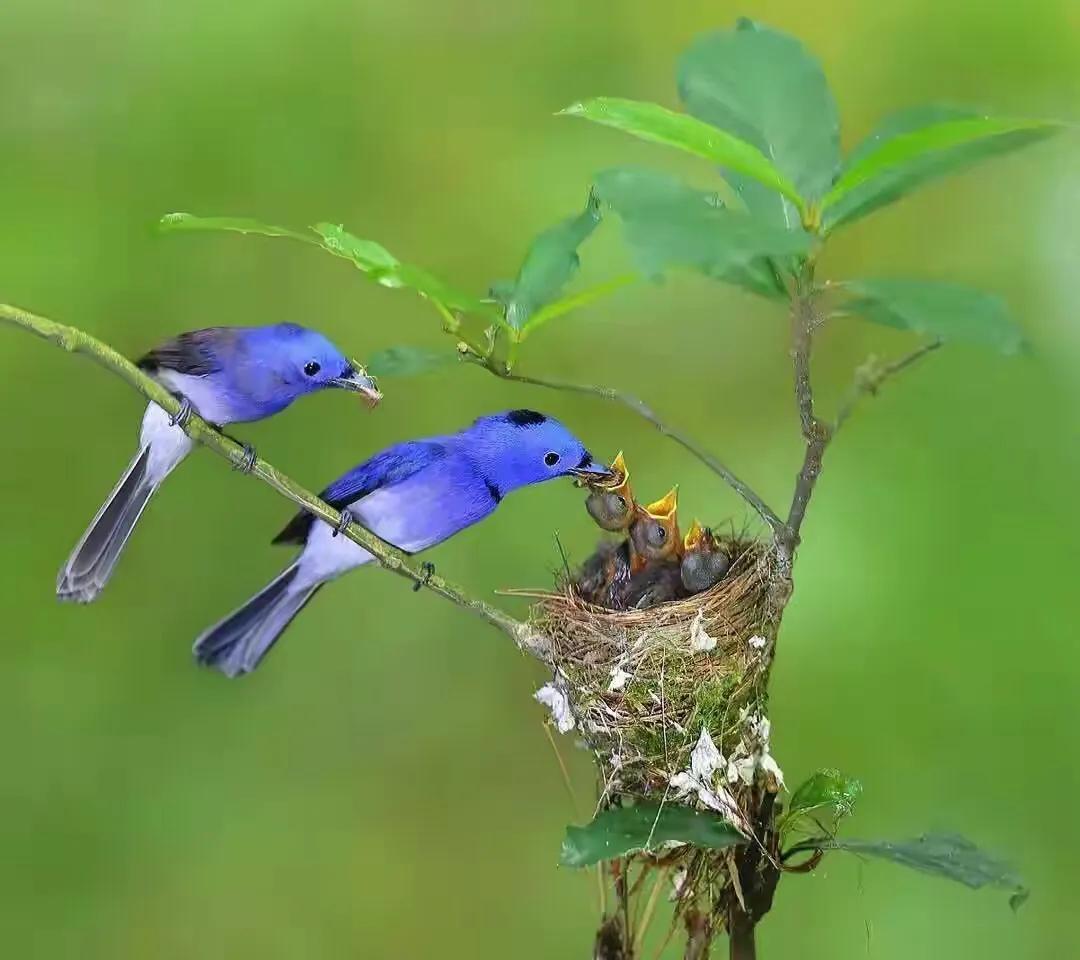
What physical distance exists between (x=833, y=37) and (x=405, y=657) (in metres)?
1.20

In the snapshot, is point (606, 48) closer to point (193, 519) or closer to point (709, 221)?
point (193, 519)

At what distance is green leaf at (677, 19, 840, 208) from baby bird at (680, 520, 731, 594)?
0.57m

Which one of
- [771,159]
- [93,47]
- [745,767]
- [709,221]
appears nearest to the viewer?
[709,221]

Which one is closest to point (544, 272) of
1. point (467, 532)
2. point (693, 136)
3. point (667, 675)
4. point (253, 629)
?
point (693, 136)

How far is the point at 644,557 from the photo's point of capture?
1587 mm

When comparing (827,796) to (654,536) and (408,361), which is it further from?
(408,361)

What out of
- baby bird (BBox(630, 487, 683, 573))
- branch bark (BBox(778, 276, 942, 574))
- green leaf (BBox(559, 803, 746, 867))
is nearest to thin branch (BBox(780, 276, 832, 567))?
branch bark (BBox(778, 276, 942, 574))

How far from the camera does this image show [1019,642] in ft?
6.17

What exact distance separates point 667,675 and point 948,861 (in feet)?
1.14

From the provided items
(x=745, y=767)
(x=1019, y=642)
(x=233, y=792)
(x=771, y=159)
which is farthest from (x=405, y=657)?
(x=771, y=159)

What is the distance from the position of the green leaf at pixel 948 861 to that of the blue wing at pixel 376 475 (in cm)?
63

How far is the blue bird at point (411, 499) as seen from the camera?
4.58ft

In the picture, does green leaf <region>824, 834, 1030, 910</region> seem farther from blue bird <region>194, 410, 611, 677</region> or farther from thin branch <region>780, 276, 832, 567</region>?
blue bird <region>194, 410, 611, 677</region>

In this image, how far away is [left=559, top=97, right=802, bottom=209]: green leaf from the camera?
0.84 metres
